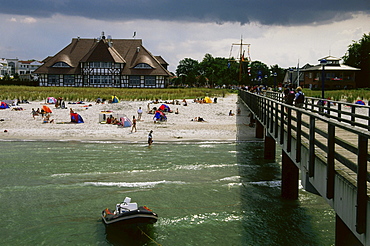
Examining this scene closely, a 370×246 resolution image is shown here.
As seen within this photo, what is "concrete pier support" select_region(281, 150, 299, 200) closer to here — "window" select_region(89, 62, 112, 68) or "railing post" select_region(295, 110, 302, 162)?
"railing post" select_region(295, 110, 302, 162)

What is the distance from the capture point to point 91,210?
13797mm

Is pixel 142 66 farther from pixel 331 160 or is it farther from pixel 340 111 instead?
pixel 331 160

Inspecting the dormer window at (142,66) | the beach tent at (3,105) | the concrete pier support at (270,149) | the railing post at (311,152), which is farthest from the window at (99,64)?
the railing post at (311,152)

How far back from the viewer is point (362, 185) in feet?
17.3

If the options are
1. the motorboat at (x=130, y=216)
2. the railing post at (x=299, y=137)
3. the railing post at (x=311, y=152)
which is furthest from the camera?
the motorboat at (x=130, y=216)

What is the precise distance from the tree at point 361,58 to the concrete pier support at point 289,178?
7345 cm

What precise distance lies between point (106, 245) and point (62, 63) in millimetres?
73842

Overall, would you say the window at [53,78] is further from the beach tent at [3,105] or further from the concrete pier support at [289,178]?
the concrete pier support at [289,178]

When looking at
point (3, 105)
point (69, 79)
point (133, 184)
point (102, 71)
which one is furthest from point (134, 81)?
point (133, 184)

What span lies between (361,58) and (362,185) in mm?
89193

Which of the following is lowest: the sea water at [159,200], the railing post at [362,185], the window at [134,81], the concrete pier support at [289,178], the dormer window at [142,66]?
the sea water at [159,200]

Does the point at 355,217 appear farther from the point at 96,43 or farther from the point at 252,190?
the point at 96,43

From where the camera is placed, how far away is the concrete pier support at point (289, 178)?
1467 centimetres

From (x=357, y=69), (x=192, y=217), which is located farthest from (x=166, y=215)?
(x=357, y=69)
